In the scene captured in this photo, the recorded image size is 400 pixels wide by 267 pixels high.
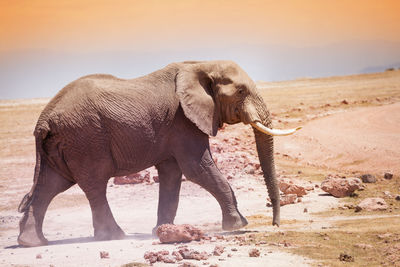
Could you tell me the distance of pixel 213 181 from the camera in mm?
10688

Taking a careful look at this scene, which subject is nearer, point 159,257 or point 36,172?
point 159,257

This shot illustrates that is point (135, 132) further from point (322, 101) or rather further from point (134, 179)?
point (322, 101)

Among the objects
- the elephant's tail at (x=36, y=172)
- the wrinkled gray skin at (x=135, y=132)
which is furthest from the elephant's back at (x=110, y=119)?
the elephant's tail at (x=36, y=172)

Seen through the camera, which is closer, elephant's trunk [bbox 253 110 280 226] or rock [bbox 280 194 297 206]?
elephant's trunk [bbox 253 110 280 226]

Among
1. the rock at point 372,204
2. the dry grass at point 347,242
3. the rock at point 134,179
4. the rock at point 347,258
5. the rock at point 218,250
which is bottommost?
the rock at point 134,179

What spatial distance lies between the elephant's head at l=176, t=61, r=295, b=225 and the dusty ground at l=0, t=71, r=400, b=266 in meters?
1.38

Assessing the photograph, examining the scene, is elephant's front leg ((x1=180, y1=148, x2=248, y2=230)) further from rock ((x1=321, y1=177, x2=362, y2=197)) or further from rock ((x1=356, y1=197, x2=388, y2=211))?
rock ((x1=321, y1=177, x2=362, y2=197))

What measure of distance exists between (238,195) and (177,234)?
549 centimetres

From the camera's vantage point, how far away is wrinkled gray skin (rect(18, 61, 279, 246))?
1052cm

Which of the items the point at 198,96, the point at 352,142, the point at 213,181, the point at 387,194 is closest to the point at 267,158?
the point at 213,181

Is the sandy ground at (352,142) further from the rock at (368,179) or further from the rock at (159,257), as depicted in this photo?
the rock at (159,257)

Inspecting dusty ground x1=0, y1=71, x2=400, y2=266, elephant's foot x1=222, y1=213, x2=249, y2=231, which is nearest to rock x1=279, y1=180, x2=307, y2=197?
dusty ground x1=0, y1=71, x2=400, y2=266

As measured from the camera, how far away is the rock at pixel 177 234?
31.6 feet

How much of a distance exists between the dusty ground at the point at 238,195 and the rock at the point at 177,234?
21 cm
